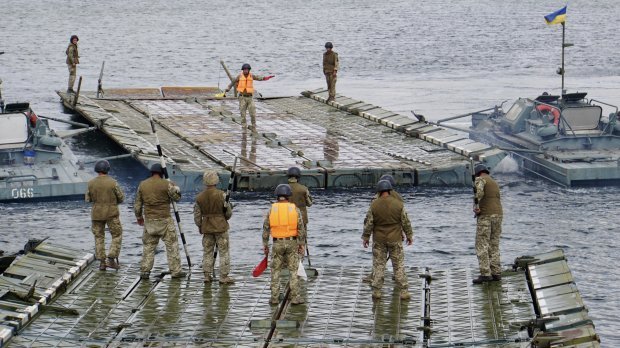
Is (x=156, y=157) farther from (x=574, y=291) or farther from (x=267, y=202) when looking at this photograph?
(x=574, y=291)

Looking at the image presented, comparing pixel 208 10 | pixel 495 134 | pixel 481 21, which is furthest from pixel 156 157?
pixel 208 10

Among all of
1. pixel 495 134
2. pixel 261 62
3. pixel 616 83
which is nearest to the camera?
pixel 495 134

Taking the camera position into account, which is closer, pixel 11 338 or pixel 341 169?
pixel 11 338

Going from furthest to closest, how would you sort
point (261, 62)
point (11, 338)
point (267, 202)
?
point (261, 62) < point (267, 202) < point (11, 338)

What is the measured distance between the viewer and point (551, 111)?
152 ft

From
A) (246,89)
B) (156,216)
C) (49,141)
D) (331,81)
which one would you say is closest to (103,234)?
(156,216)

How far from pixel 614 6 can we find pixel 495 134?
93181 millimetres

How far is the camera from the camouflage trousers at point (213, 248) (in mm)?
26516

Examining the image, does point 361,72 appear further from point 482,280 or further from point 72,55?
point 482,280

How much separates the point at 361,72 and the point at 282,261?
2306 inches

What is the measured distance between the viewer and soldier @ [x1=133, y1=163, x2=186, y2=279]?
26.7m

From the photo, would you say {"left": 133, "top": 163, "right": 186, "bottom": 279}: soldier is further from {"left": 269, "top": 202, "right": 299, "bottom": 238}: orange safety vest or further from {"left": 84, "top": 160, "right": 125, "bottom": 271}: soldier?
{"left": 269, "top": 202, "right": 299, "bottom": 238}: orange safety vest

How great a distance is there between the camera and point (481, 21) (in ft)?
401

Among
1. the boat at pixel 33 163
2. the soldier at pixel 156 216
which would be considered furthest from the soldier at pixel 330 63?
the soldier at pixel 156 216
